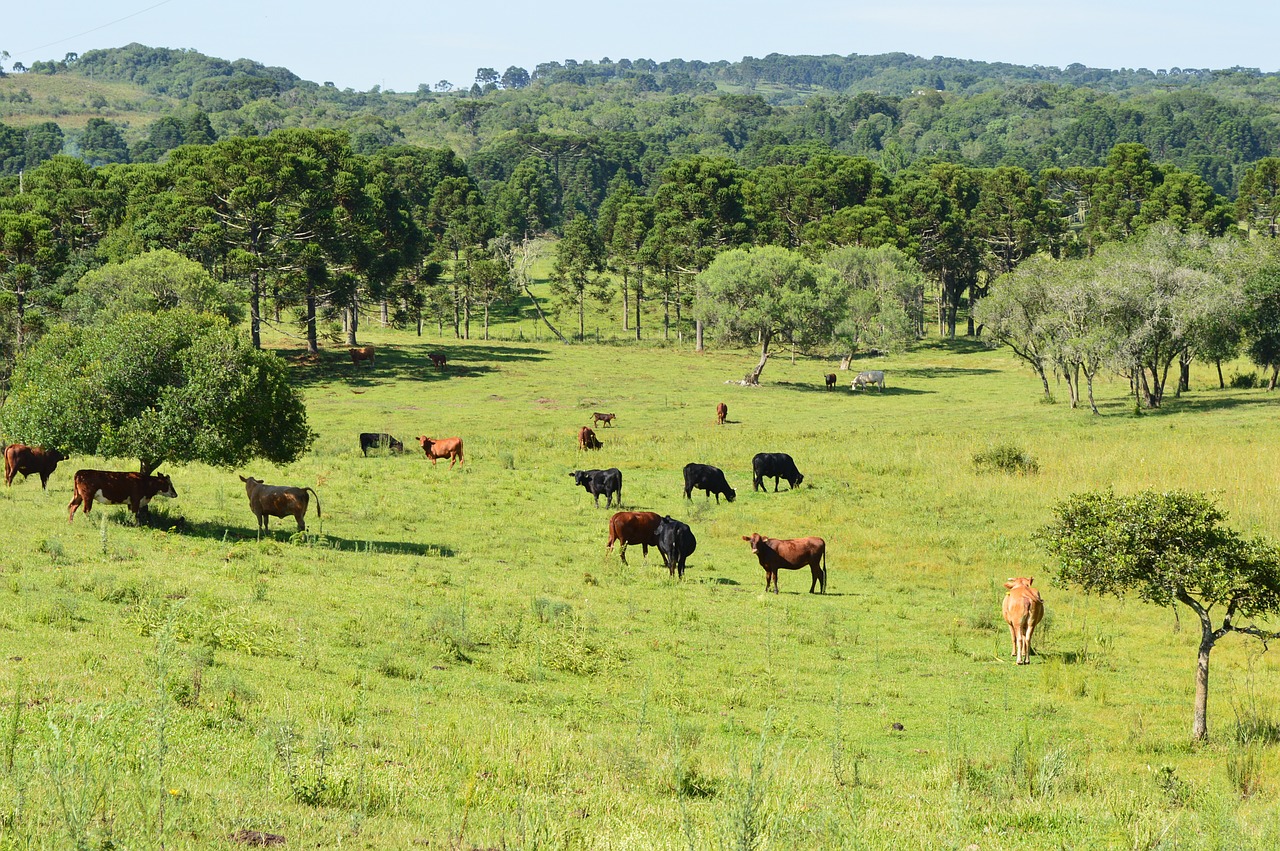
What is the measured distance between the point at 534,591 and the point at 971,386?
180 feet

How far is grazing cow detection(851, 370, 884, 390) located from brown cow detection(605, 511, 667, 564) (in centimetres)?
4767

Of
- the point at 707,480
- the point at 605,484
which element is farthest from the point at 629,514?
the point at 707,480

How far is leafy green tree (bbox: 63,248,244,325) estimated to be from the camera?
2156 inches

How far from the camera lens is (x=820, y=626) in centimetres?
1945

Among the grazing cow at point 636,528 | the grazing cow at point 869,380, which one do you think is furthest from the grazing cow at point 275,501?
the grazing cow at point 869,380

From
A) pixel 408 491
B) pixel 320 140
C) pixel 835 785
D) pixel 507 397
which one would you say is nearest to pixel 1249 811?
pixel 835 785

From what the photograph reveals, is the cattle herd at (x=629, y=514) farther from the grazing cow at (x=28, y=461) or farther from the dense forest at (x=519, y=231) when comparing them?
the dense forest at (x=519, y=231)

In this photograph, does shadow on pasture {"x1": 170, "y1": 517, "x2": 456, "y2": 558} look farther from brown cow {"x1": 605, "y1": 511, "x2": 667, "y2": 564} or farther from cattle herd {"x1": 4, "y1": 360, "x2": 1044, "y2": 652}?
brown cow {"x1": 605, "y1": 511, "x2": 667, "y2": 564}

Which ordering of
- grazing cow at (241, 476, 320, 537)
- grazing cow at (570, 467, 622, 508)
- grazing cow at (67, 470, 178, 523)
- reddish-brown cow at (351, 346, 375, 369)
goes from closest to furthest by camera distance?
grazing cow at (67, 470, 178, 523)
grazing cow at (241, 476, 320, 537)
grazing cow at (570, 467, 622, 508)
reddish-brown cow at (351, 346, 375, 369)

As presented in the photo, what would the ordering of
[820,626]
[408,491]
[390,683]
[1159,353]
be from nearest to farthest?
[390,683]
[820,626]
[408,491]
[1159,353]

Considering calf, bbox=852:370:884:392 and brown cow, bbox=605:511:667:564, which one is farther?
calf, bbox=852:370:884:392

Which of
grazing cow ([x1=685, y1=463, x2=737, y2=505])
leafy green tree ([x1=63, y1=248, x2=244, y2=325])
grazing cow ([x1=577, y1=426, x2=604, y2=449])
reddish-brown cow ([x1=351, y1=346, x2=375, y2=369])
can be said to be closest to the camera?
grazing cow ([x1=685, y1=463, x2=737, y2=505])

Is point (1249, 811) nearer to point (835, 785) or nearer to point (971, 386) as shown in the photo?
point (835, 785)

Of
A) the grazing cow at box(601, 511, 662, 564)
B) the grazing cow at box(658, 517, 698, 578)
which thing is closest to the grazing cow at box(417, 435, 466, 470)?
the grazing cow at box(601, 511, 662, 564)
